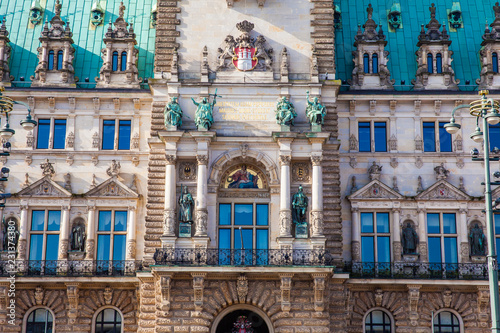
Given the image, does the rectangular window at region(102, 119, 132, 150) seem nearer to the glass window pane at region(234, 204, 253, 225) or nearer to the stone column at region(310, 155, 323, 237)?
the glass window pane at region(234, 204, 253, 225)

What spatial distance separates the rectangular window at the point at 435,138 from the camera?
33.3 meters

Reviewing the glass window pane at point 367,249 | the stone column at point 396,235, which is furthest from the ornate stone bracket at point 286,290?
the stone column at point 396,235

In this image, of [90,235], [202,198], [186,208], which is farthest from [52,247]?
[202,198]

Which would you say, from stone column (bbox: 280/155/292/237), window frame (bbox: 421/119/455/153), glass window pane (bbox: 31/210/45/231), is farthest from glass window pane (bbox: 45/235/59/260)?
window frame (bbox: 421/119/455/153)

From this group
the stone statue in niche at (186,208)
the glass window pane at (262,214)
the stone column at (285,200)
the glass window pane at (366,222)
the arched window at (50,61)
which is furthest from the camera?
the arched window at (50,61)

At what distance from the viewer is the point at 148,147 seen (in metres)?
33.0

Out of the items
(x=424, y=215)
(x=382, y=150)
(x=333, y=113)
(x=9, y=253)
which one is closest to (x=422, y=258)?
(x=424, y=215)

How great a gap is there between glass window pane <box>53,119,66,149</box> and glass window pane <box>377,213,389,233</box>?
14.2m

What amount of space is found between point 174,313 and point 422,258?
10.7 meters

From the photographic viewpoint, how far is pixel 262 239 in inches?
1233

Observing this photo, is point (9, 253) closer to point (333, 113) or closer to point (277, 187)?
point (277, 187)

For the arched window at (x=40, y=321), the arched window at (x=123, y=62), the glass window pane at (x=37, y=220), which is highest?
→ the arched window at (x=123, y=62)

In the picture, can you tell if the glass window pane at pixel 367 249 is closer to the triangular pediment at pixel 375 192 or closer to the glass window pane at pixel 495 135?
the triangular pediment at pixel 375 192

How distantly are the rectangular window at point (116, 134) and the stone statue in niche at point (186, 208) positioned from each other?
4.39 meters
